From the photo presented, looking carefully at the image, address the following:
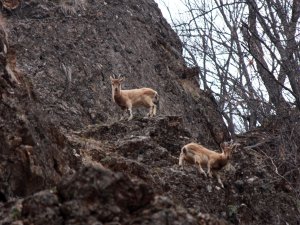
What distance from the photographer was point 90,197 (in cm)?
707

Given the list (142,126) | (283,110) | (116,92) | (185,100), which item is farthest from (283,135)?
(185,100)

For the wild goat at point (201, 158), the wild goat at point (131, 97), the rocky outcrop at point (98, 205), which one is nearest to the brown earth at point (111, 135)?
the rocky outcrop at point (98, 205)

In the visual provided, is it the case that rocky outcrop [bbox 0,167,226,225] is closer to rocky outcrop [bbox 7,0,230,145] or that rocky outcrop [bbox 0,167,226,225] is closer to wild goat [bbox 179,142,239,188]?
wild goat [bbox 179,142,239,188]

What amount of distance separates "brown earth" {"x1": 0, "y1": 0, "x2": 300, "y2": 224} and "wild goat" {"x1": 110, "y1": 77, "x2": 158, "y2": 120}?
1.45 feet

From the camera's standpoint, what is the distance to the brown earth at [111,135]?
7168mm

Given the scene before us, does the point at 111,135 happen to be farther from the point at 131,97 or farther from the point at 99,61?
the point at 99,61

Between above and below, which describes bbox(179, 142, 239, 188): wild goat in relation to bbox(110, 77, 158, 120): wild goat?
below

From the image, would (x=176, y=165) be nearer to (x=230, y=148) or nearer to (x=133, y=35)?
(x=230, y=148)

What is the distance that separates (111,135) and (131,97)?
5.91 ft

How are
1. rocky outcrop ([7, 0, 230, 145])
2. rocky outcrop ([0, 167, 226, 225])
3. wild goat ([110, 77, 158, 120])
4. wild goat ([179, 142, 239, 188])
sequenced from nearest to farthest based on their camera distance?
rocky outcrop ([0, 167, 226, 225])
wild goat ([179, 142, 239, 188])
wild goat ([110, 77, 158, 120])
rocky outcrop ([7, 0, 230, 145])

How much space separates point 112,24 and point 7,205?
14.2m

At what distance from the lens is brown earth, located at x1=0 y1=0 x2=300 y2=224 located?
7.17m

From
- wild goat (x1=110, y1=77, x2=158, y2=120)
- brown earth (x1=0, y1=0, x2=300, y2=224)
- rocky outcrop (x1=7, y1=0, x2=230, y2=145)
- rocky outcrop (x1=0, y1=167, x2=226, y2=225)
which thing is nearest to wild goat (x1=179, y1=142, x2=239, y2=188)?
brown earth (x1=0, y1=0, x2=300, y2=224)

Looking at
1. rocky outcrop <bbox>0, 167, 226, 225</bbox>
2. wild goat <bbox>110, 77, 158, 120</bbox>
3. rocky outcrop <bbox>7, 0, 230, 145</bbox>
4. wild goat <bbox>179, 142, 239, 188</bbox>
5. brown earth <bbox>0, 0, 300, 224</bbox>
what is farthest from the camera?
rocky outcrop <bbox>7, 0, 230, 145</bbox>
